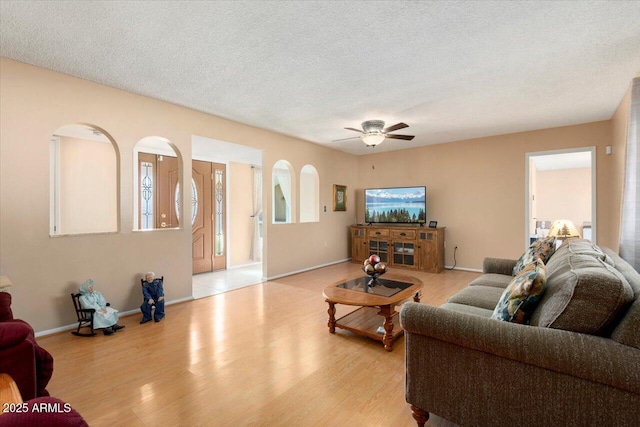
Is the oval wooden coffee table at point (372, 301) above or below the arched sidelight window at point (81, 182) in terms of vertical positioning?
below

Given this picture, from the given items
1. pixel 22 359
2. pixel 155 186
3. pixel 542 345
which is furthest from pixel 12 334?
pixel 155 186

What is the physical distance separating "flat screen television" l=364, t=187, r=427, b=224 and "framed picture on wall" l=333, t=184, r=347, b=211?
0.49m

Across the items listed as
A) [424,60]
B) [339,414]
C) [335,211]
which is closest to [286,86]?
[424,60]

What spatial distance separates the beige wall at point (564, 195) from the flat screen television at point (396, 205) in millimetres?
4260

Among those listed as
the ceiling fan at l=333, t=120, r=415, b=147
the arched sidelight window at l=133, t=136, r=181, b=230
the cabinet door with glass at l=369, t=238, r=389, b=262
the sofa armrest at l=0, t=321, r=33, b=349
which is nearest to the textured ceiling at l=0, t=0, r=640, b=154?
the ceiling fan at l=333, t=120, r=415, b=147

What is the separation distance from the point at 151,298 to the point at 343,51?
319 centimetres

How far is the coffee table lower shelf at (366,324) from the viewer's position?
266cm

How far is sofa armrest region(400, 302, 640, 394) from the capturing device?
110 cm

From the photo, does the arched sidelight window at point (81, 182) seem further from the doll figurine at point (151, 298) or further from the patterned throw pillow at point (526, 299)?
the patterned throw pillow at point (526, 299)

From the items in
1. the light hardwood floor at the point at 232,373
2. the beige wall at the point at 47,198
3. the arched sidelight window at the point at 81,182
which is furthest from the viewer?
the arched sidelight window at the point at 81,182

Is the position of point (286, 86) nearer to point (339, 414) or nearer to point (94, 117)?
point (94, 117)

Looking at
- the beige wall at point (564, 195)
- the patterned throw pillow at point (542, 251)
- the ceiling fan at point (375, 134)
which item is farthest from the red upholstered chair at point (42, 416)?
the beige wall at point (564, 195)

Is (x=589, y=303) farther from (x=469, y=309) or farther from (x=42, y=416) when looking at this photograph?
(x=42, y=416)

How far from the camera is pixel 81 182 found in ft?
15.1
